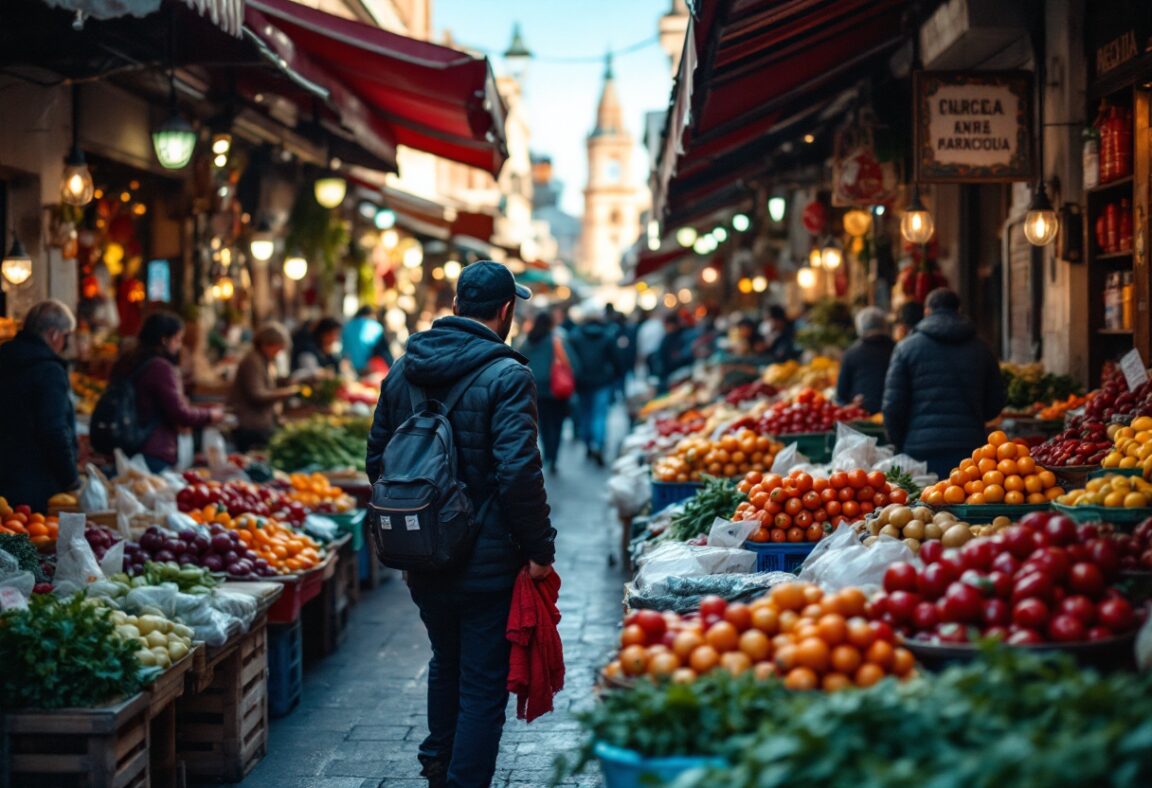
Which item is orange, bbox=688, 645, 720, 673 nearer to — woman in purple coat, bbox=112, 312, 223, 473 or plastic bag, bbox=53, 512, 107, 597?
plastic bag, bbox=53, 512, 107, 597

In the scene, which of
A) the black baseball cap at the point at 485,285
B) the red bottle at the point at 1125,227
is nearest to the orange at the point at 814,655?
the black baseball cap at the point at 485,285

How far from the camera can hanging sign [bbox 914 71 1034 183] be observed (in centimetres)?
856

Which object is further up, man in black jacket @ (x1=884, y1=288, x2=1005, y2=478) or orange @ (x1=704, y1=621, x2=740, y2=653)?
man in black jacket @ (x1=884, y1=288, x2=1005, y2=478)

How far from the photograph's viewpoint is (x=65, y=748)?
15.5 feet

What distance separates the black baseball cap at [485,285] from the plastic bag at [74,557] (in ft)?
7.01

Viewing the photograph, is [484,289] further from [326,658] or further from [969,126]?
[969,126]

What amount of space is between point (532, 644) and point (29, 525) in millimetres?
3331

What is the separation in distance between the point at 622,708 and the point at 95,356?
1049 cm

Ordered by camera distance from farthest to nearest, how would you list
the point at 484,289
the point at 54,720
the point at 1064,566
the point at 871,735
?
the point at 484,289
the point at 54,720
the point at 1064,566
the point at 871,735

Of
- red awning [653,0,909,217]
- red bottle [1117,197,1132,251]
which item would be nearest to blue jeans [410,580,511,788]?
red awning [653,0,909,217]

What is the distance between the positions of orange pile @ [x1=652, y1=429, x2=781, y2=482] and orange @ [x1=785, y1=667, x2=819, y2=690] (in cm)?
514

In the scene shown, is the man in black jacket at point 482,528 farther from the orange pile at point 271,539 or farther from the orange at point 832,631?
the orange pile at point 271,539

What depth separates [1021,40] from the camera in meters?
9.71

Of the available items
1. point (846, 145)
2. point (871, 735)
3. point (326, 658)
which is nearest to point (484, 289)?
point (871, 735)
